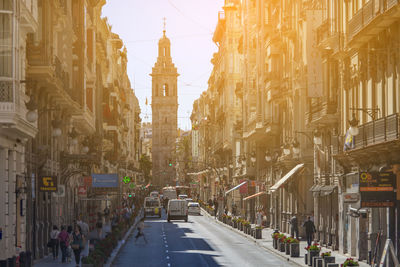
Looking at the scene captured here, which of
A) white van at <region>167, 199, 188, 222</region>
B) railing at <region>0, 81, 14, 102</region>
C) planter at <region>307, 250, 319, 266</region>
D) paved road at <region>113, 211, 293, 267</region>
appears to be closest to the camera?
railing at <region>0, 81, 14, 102</region>

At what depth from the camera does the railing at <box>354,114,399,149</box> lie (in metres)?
28.4

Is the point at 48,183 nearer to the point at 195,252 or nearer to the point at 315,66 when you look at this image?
the point at 195,252

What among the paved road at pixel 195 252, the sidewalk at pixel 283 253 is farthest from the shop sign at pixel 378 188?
the paved road at pixel 195 252

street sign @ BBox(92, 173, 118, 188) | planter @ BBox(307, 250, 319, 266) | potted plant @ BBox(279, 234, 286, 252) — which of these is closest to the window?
planter @ BBox(307, 250, 319, 266)

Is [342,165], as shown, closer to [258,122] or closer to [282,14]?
[282,14]

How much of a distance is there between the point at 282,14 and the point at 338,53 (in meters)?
20.1

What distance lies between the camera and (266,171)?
69.8 m

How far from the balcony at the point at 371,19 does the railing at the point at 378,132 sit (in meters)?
3.12

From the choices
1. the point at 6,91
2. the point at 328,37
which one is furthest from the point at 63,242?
the point at 328,37

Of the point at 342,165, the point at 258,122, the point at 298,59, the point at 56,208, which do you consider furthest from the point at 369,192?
the point at 258,122

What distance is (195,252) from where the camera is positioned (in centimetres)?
4197

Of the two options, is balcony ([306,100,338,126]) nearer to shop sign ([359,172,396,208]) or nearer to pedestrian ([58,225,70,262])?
shop sign ([359,172,396,208])

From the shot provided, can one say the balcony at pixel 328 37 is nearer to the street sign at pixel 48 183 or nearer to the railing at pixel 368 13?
the railing at pixel 368 13

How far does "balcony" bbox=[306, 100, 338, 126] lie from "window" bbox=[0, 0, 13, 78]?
60.2ft
